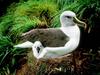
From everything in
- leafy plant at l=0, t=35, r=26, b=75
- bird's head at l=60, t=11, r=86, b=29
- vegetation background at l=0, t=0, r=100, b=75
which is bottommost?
leafy plant at l=0, t=35, r=26, b=75

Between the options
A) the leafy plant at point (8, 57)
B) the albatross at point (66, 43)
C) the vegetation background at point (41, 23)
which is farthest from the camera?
the leafy plant at point (8, 57)

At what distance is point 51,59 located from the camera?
4.14 m

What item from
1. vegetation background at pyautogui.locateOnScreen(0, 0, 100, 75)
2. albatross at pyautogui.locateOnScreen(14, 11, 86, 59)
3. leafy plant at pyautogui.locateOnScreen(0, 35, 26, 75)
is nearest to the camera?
albatross at pyautogui.locateOnScreen(14, 11, 86, 59)

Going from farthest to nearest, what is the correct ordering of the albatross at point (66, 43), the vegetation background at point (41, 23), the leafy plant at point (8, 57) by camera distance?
the leafy plant at point (8, 57) → the vegetation background at point (41, 23) → the albatross at point (66, 43)

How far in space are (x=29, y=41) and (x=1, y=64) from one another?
41.5 inches

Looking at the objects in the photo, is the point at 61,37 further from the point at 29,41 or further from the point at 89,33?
the point at 89,33

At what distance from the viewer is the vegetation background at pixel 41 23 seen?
465 cm

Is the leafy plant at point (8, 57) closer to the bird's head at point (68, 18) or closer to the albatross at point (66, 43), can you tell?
the albatross at point (66, 43)

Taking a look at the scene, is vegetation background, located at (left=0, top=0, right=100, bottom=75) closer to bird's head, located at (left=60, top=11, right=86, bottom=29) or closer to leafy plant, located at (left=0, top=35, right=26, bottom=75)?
leafy plant, located at (left=0, top=35, right=26, bottom=75)

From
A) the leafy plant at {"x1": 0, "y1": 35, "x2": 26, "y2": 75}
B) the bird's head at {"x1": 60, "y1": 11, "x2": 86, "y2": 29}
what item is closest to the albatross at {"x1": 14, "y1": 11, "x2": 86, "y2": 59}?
the bird's head at {"x1": 60, "y1": 11, "x2": 86, "y2": 29}

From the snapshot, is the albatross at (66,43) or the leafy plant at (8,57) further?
the leafy plant at (8,57)

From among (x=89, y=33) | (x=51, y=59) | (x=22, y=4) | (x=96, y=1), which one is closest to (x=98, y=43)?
(x=89, y=33)

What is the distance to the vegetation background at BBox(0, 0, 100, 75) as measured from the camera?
465cm

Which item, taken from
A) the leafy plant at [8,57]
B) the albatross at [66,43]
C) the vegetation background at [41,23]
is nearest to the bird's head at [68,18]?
the albatross at [66,43]
